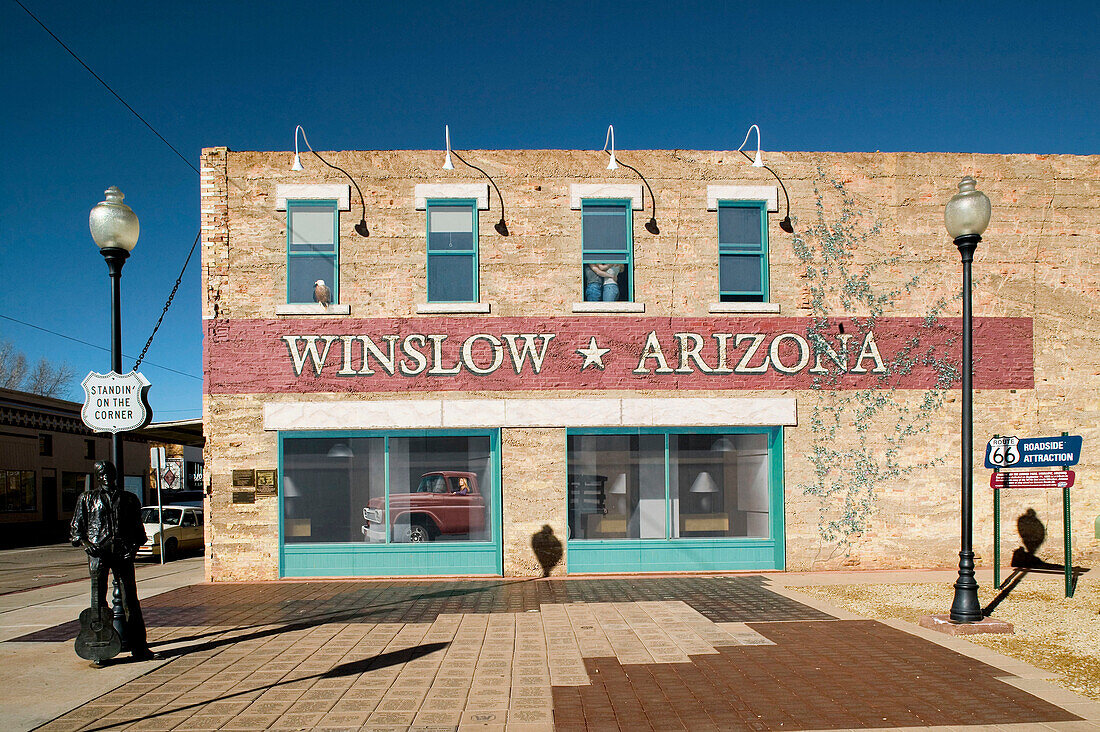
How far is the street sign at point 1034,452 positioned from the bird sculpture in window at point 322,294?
418 inches

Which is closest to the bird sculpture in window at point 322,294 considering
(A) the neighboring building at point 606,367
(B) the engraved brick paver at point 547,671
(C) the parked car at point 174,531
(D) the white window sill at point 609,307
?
(A) the neighboring building at point 606,367

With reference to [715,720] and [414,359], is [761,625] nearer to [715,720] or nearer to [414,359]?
[715,720]

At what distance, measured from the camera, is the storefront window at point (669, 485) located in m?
13.5

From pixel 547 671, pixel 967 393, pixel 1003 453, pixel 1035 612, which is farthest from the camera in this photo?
pixel 1003 453

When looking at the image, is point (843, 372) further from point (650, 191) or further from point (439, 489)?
point (439, 489)

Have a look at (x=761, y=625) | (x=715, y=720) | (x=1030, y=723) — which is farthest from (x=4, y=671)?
(x=1030, y=723)

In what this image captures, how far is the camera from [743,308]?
13586mm

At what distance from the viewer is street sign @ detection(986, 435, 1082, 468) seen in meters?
10.1

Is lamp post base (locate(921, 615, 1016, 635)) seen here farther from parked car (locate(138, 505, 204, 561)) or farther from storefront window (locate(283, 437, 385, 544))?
parked car (locate(138, 505, 204, 561))

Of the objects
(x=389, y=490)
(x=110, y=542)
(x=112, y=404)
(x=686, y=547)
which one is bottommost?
(x=686, y=547)

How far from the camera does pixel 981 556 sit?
Result: 1353 cm

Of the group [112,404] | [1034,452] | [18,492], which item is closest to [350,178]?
[112,404]

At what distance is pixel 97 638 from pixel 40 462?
2881 centimetres

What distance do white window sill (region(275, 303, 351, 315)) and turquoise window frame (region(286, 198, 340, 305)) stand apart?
0.15 metres
